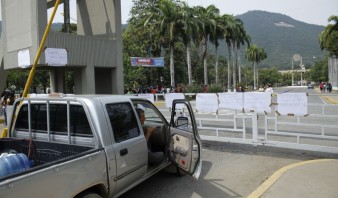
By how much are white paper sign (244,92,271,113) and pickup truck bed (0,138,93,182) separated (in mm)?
5880

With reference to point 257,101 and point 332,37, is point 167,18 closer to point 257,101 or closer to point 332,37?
point 332,37

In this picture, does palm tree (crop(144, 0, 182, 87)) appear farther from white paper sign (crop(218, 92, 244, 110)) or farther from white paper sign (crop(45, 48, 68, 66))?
white paper sign (crop(218, 92, 244, 110))

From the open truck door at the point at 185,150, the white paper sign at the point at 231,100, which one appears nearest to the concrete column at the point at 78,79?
the white paper sign at the point at 231,100

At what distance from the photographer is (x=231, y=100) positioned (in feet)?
30.8

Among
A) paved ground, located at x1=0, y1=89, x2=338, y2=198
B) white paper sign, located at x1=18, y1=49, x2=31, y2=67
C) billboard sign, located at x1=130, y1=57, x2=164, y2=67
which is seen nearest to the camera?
paved ground, located at x1=0, y1=89, x2=338, y2=198

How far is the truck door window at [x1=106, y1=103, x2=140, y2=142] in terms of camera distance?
14.6 feet

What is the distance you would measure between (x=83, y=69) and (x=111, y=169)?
2209 centimetres

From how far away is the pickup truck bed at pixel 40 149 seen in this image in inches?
170

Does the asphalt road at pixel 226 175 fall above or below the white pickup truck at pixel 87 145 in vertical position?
below

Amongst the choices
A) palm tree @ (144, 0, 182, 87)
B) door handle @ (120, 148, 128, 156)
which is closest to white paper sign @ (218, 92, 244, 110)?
door handle @ (120, 148, 128, 156)

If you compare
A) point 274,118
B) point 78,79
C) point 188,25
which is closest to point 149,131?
point 274,118

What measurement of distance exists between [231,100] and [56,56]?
1589 centimetres

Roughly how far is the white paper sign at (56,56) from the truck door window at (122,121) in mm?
18169

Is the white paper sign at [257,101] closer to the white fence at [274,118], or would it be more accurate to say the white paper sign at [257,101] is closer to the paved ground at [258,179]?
the white fence at [274,118]
